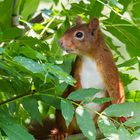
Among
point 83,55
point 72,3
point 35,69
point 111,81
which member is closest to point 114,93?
point 111,81

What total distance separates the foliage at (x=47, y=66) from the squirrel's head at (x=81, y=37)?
27mm

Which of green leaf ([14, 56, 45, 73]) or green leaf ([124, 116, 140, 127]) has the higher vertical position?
green leaf ([14, 56, 45, 73])

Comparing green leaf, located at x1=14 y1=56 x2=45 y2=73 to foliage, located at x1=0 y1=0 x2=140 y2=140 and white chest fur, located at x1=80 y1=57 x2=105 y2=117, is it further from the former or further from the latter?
white chest fur, located at x1=80 y1=57 x2=105 y2=117

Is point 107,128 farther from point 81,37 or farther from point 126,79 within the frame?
point 81,37

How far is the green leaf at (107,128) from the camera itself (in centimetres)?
99

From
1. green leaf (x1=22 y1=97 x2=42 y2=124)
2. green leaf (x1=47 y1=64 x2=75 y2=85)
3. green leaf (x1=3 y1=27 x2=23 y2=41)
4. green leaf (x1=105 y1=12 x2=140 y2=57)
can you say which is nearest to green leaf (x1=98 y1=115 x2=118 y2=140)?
green leaf (x1=47 y1=64 x2=75 y2=85)

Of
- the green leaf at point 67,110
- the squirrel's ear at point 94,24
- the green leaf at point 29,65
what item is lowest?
the green leaf at point 67,110

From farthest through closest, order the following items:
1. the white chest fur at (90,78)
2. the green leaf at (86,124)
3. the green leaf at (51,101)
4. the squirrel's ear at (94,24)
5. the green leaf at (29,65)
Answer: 1. the white chest fur at (90,78)
2. the squirrel's ear at (94,24)
3. the green leaf at (51,101)
4. the green leaf at (86,124)
5. the green leaf at (29,65)

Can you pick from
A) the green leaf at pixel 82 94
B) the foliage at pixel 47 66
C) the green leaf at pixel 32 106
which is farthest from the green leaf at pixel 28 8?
the green leaf at pixel 82 94

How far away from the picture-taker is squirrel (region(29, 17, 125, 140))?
164 cm

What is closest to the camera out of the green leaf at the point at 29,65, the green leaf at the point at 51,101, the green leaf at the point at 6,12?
the green leaf at the point at 29,65

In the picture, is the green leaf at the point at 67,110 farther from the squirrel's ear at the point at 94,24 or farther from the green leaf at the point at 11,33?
the squirrel's ear at the point at 94,24

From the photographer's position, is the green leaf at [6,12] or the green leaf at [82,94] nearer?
the green leaf at [82,94]

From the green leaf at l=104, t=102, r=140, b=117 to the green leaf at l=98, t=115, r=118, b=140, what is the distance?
17 mm
